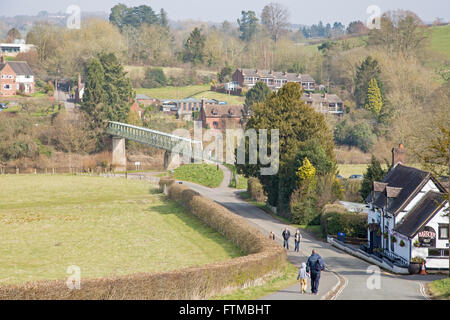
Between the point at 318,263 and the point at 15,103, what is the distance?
95.7 meters

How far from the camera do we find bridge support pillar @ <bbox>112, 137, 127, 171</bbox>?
9400 cm

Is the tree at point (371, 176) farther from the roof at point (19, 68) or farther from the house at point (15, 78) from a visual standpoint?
the roof at point (19, 68)

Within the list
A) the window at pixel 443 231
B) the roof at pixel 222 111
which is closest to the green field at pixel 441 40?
the roof at pixel 222 111

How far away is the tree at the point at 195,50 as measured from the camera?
15762 cm

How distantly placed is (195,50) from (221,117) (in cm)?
4816

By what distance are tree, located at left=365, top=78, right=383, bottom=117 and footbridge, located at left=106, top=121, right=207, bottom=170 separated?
131ft

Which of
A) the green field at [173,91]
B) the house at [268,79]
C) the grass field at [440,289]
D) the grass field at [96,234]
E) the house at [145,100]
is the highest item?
the house at [268,79]

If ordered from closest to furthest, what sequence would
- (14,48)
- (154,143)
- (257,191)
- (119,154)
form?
1. (257,191)
2. (154,143)
3. (119,154)
4. (14,48)

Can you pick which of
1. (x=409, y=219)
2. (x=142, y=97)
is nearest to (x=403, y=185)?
(x=409, y=219)

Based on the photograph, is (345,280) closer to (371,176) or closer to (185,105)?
(371,176)

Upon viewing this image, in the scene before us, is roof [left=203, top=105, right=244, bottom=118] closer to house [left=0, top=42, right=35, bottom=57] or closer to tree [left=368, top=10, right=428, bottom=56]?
tree [left=368, top=10, right=428, bottom=56]

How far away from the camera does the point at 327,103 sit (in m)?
127

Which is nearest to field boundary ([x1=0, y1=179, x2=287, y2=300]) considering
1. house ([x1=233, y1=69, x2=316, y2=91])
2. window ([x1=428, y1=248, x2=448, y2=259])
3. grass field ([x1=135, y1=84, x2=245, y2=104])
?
window ([x1=428, y1=248, x2=448, y2=259])

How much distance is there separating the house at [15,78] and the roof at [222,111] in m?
35.7
